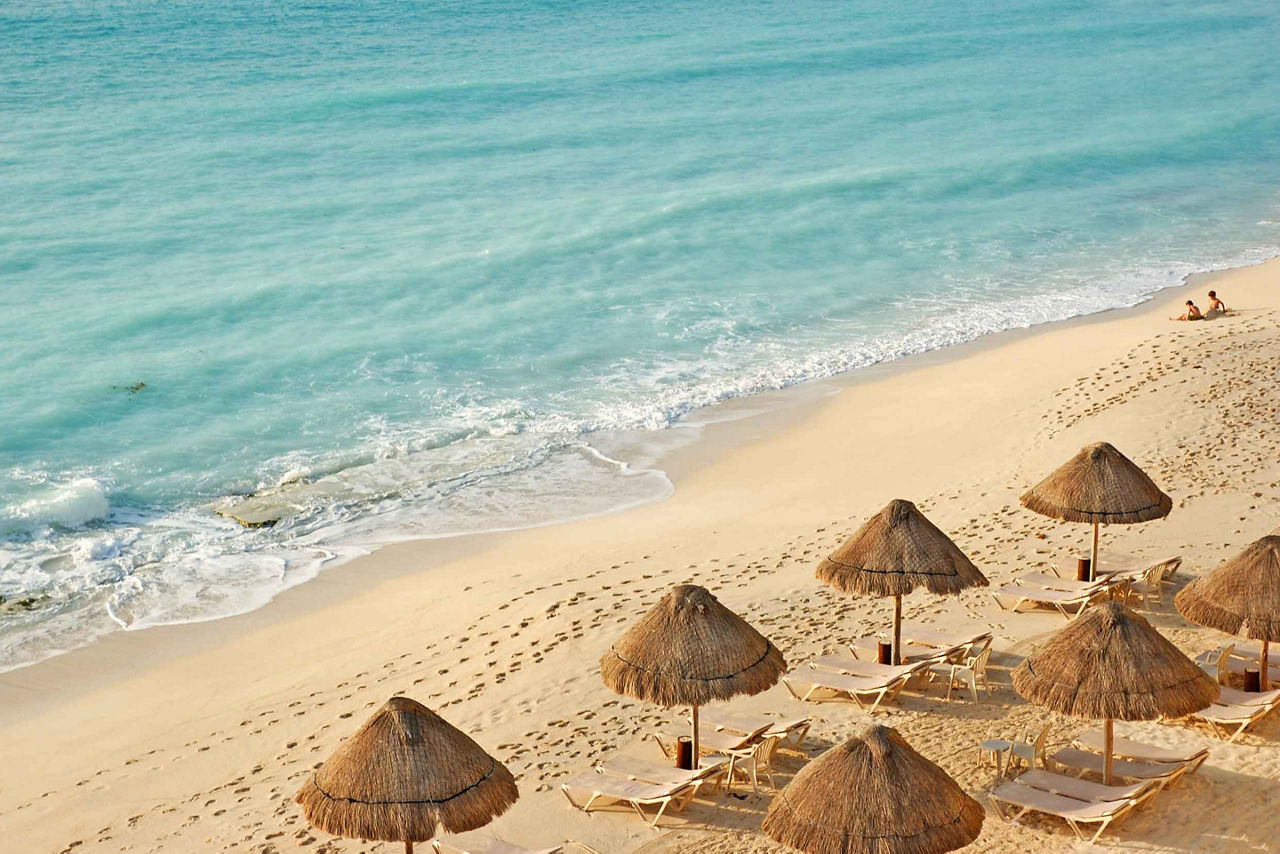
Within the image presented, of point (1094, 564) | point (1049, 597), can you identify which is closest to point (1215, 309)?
point (1094, 564)

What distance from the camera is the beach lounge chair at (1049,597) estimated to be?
43.3 feet

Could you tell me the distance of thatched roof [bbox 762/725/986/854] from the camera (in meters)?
8.37

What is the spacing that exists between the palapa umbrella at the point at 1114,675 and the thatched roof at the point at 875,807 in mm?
1477

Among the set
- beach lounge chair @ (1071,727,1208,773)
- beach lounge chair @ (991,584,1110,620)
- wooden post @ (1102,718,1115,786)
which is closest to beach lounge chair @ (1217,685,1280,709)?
beach lounge chair @ (1071,727,1208,773)

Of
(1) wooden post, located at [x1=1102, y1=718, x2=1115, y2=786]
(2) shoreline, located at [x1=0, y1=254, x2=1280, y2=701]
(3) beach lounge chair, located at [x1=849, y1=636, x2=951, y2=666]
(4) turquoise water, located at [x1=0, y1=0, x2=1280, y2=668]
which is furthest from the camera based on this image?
(4) turquoise water, located at [x1=0, y1=0, x2=1280, y2=668]

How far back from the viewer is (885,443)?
19.7 m

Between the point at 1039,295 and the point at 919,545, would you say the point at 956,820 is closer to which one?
the point at 919,545

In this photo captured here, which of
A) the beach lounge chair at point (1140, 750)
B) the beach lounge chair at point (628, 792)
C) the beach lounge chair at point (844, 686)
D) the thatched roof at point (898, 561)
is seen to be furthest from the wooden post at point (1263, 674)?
the beach lounge chair at point (628, 792)

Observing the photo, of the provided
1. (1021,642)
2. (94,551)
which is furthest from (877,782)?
(94,551)

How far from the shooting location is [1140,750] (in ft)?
34.3

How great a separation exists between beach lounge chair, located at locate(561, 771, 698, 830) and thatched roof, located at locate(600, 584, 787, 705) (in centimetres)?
64

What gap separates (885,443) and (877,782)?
11.6 metres

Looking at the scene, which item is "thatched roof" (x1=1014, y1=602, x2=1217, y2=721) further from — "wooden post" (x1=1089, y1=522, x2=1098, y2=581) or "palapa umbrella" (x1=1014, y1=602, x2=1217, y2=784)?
"wooden post" (x1=1089, y1=522, x2=1098, y2=581)

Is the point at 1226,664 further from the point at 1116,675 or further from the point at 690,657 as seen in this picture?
the point at 690,657
